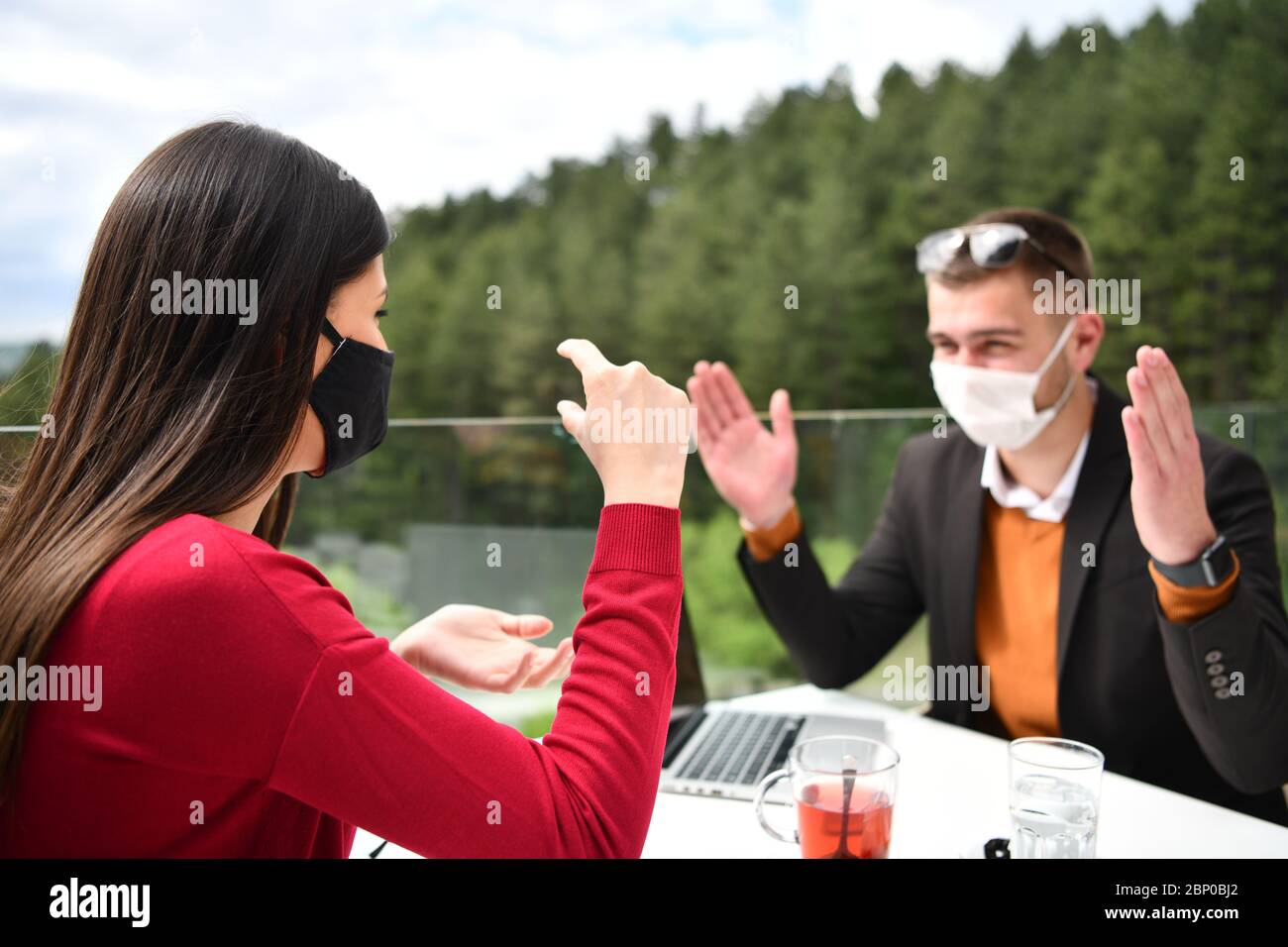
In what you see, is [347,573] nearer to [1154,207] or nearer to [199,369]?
[199,369]

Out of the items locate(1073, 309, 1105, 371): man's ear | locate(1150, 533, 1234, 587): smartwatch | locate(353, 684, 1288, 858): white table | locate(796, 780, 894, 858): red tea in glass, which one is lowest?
locate(353, 684, 1288, 858): white table

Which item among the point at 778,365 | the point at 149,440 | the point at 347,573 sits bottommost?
the point at 347,573

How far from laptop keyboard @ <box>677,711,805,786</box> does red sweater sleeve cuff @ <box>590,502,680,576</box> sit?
0.55 metres

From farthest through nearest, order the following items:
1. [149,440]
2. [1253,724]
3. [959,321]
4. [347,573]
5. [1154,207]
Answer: [1154,207]
[347,573]
[959,321]
[1253,724]
[149,440]

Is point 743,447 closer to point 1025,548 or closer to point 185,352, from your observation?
point 1025,548

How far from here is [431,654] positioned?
114 centimetres

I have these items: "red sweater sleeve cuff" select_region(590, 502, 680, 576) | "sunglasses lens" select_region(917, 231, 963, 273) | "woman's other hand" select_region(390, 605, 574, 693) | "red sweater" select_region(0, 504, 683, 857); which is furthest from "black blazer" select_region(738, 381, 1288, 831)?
"red sweater" select_region(0, 504, 683, 857)

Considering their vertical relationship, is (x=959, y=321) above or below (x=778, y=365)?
below

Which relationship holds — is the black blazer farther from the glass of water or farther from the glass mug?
the glass mug

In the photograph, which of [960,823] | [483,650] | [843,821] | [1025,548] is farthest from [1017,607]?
[483,650]

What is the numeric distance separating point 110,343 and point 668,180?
11.3 m

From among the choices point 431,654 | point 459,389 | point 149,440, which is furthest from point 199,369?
point 459,389

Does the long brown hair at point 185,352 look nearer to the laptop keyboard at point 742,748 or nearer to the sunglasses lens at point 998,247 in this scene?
the laptop keyboard at point 742,748

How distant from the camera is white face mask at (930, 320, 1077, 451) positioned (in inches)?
69.5
